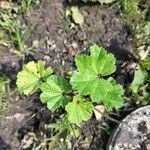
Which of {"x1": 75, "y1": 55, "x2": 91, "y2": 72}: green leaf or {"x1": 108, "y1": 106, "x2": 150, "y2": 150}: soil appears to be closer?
{"x1": 75, "y1": 55, "x2": 91, "y2": 72}: green leaf

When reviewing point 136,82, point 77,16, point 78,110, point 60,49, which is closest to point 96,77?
point 78,110

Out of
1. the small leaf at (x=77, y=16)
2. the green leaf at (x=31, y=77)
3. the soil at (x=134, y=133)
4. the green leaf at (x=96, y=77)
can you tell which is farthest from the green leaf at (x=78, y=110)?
the small leaf at (x=77, y=16)

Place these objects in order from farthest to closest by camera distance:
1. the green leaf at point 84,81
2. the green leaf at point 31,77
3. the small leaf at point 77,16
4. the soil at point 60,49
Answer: the small leaf at point 77,16
the soil at point 60,49
the green leaf at point 31,77
the green leaf at point 84,81

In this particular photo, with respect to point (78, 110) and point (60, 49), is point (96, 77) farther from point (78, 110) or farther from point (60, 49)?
point (60, 49)

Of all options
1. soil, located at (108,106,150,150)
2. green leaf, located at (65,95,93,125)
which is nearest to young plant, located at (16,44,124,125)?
green leaf, located at (65,95,93,125)

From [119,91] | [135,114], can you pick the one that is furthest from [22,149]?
[119,91]

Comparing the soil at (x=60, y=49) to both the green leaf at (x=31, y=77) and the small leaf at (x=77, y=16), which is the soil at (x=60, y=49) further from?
the green leaf at (x=31, y=77)

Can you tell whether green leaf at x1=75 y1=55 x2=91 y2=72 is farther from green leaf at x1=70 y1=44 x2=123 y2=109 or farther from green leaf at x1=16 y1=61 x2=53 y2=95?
green leaf at x1=16 y1=61 x2=53 y2=95

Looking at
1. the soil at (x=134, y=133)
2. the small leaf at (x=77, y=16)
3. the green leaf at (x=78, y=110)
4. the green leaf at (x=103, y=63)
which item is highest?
the small leaf at (x=77, y=16)
